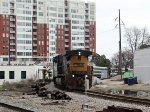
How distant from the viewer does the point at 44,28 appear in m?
141

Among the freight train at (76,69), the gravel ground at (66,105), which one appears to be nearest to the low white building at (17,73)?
the freight train at (76,69)

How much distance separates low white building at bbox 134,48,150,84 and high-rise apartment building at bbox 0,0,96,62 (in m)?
72.5

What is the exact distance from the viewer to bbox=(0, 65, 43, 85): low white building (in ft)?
227

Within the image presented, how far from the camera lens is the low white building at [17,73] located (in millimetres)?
69125

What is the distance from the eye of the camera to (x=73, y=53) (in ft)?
115

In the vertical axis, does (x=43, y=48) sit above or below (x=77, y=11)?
below

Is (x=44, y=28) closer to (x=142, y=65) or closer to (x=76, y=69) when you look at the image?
(x=142, y=65)

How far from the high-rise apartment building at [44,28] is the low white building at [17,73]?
50.7m

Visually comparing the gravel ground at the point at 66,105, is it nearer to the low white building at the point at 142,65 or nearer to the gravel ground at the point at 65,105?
the gravel ground at the point at 65,105

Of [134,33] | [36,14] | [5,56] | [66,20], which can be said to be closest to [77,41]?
[66,20]

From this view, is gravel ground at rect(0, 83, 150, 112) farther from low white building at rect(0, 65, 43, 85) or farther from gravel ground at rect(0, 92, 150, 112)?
low white building at rect(0, 65, 43, 85)

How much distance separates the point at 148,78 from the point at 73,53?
17335mm

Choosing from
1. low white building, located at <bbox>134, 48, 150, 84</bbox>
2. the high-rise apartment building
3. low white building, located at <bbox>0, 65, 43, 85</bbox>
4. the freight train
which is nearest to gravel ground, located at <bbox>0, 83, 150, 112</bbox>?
the freight train

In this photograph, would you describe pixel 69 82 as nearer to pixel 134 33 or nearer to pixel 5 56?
pixel 134 33
